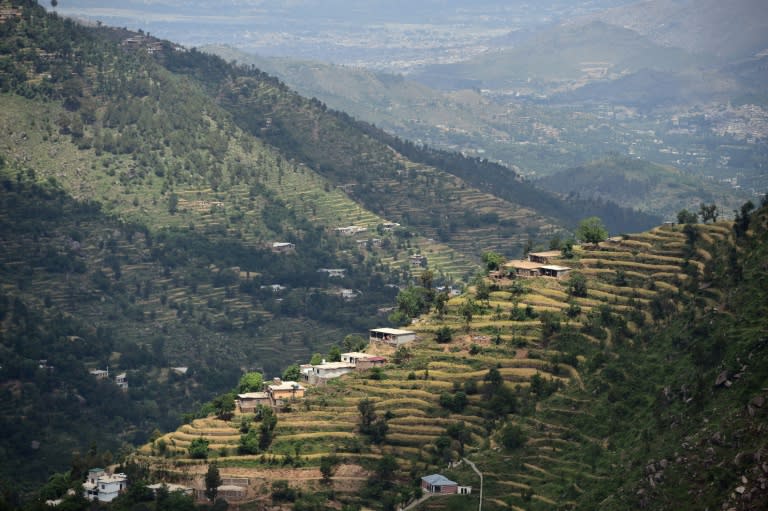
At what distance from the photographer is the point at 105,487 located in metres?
72.9

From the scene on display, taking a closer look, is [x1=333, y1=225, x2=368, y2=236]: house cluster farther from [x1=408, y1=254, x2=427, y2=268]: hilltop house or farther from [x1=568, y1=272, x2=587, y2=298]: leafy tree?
[x1=568, y1=272, x2=587, y2=298]: leafy tree

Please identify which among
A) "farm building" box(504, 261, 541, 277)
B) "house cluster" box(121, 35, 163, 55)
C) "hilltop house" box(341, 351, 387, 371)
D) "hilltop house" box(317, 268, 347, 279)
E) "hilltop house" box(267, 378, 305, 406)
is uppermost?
"house cluster" box(121, 35, 163, 55)

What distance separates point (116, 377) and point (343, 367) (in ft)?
109

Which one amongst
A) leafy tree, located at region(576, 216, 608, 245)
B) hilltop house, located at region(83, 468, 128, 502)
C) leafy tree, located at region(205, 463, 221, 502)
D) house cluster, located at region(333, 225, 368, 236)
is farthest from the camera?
house cluster, located at region(333, 225, 368, 236)

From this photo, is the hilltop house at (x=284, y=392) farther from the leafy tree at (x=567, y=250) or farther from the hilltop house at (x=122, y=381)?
the hilltop house at (x=122, y=381)

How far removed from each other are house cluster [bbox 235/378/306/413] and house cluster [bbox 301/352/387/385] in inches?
58.5

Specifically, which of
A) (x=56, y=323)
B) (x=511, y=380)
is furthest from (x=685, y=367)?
(x=56, y=323)

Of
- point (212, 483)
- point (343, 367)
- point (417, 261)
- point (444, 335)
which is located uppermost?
point (444, 335)

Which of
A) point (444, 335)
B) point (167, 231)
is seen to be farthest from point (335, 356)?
point (167, 231)

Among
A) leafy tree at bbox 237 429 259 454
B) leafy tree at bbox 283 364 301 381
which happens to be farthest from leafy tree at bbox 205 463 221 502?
leafy tree at bbox 283 364 301 381

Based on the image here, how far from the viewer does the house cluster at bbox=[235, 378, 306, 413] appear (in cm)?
8091

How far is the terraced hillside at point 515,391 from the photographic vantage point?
72.8m

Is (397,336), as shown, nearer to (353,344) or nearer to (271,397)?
(271,397)

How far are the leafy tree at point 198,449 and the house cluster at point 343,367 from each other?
27.3ft
